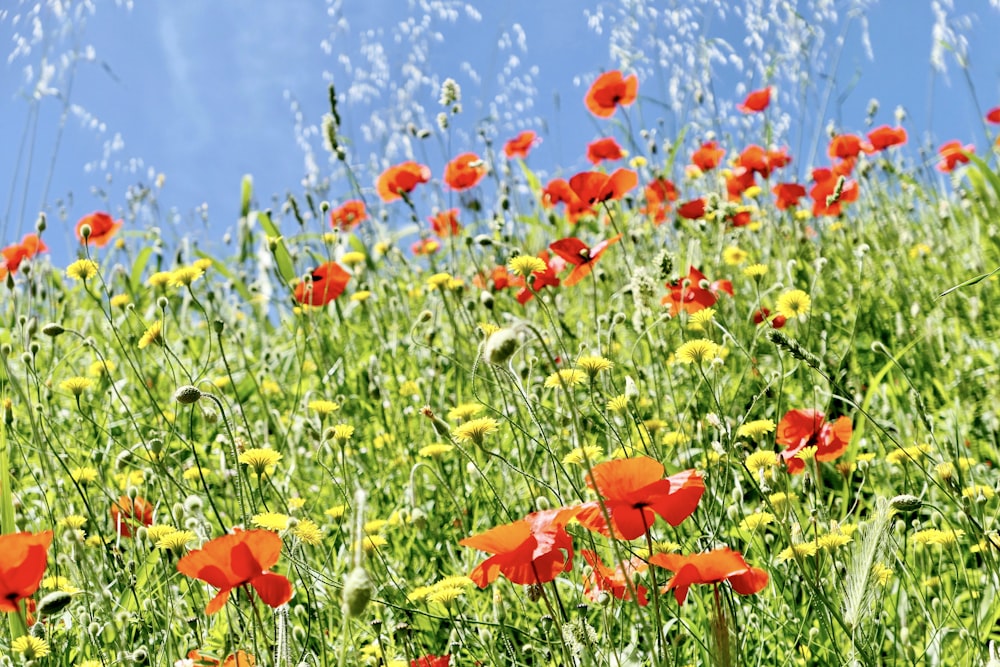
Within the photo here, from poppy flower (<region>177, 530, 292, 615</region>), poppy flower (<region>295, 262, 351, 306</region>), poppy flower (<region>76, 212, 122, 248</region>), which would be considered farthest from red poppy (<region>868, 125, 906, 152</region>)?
poppy flower (<region>177, 530, 292, 615</region>)

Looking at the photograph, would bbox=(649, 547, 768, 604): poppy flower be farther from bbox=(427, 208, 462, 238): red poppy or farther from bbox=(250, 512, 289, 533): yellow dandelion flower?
bbox=(427, 208, 462, 238): red poppy

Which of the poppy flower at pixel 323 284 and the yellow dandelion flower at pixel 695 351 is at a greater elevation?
the poppy flower at pixel 323 284

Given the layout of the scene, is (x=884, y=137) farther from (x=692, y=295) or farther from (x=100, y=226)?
(x=100, y=226)

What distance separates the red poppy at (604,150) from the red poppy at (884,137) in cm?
96

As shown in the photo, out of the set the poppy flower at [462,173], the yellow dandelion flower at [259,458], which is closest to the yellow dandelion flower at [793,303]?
the yellow dandelion flower at [259,458]

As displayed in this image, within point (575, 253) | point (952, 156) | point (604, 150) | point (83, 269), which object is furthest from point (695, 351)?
point (952, 156)

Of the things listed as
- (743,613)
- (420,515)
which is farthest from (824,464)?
(420,515)

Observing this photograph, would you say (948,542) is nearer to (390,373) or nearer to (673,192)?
(390,373)

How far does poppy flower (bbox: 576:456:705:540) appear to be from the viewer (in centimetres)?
90

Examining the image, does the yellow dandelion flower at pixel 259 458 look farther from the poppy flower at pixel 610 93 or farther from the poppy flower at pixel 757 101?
the poppy flower at pixel 757 101

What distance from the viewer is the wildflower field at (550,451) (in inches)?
41.0

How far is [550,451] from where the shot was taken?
1086mm

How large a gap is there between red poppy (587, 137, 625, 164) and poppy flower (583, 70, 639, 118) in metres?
0.11

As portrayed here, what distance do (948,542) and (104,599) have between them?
3.51 feet
